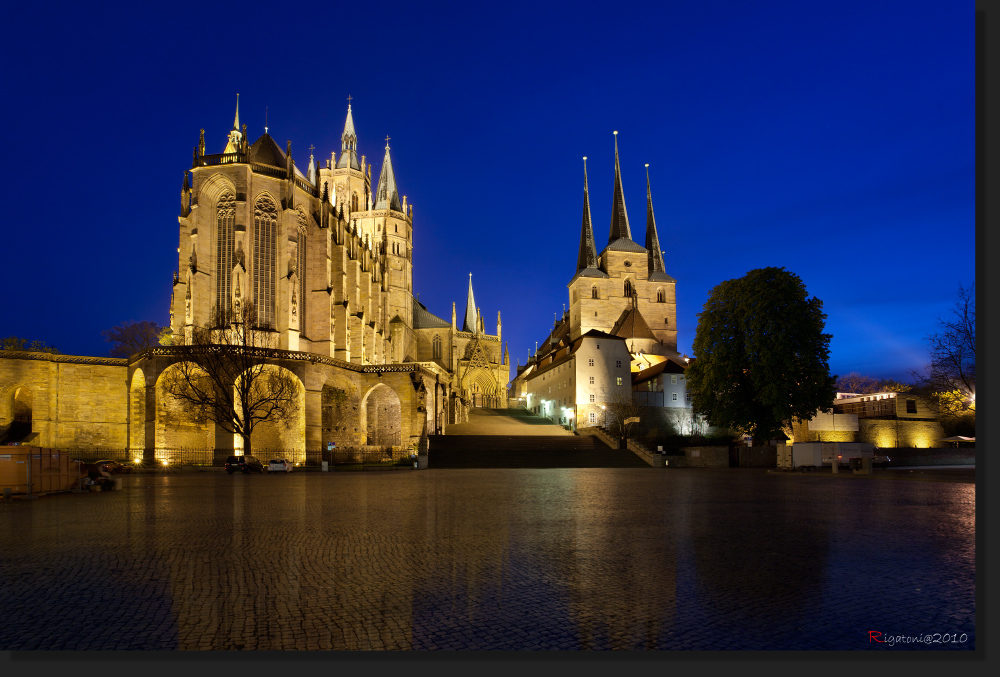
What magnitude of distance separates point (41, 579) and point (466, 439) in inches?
1383

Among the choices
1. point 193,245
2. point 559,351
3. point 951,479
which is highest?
point 193,245

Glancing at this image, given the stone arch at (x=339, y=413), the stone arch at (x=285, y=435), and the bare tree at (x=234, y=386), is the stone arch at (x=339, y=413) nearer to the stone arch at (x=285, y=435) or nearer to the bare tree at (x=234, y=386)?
the stone arch at (x=285, y=435)

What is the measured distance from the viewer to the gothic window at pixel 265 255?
4700cm

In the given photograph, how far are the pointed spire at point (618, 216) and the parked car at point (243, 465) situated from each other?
63.5 meters

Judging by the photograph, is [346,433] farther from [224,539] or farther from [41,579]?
[41,579]

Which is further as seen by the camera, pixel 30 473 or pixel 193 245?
pixel 193 245

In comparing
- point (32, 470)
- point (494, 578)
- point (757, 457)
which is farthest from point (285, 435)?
point (494, 578)

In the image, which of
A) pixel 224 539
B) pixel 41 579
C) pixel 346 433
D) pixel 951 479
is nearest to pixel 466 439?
pixel 346 433

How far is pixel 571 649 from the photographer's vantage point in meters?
4.56

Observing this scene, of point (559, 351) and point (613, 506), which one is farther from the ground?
point (559, 351)

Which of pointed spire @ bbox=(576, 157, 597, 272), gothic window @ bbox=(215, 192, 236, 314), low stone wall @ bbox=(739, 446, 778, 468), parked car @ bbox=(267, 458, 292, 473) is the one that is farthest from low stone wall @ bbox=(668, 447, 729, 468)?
pointed spire @ bbox=(576, 157, 597, 272)

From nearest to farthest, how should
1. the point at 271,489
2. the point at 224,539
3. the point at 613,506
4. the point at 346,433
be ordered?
the point at 224,539 < the point at 613,506 < the point at 271,489 < the point at 346,433

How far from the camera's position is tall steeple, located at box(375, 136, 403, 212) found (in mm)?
85938

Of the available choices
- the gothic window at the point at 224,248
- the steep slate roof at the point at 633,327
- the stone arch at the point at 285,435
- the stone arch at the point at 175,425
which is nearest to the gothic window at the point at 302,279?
the gothic window at the point at 224,248
